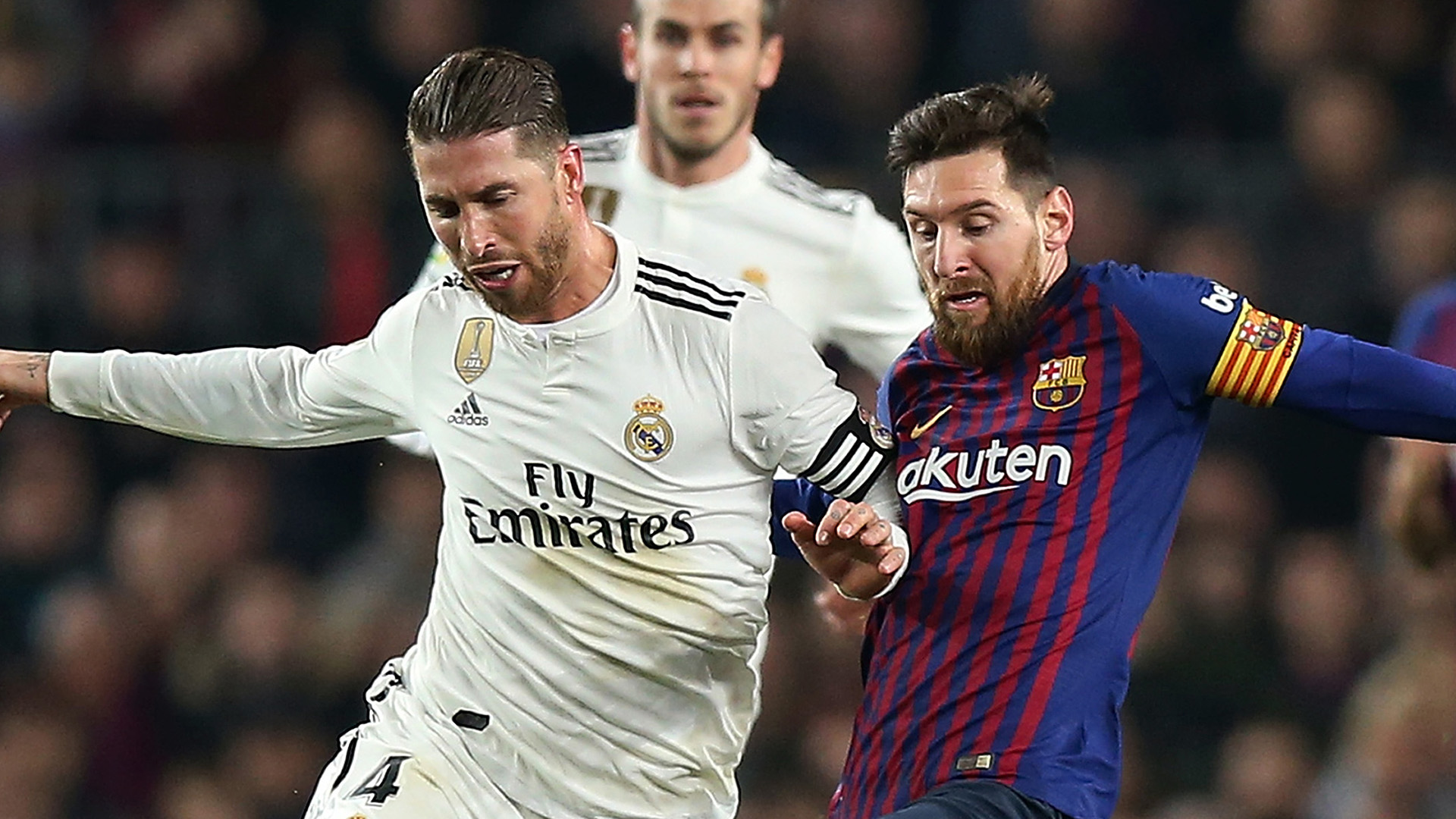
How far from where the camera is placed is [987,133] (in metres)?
4.14

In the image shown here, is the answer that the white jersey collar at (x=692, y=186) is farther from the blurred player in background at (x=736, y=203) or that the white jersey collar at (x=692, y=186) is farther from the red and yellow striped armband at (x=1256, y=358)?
the red and yellow striped armband at (x=1256, y=358)

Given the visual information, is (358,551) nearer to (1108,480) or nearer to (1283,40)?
(1283,40)

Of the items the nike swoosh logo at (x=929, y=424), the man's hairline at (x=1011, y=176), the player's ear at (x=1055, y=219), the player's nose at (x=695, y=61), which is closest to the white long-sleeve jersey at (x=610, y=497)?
the nike swoosh logo at (x=929, y=424)

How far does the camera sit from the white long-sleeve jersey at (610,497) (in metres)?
4.06

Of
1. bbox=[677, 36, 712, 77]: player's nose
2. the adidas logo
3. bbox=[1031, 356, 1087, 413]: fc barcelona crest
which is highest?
bbox=[677, 36, 712, 77]: player's nose

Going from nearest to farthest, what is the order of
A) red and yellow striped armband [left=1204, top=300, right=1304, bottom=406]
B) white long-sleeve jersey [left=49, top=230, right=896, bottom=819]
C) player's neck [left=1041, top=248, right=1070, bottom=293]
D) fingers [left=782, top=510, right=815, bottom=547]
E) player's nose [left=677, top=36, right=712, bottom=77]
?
fingers [left=782, top=510, right=815, bottom=547]
red and yellow striped armband [left=1204, top=300, right=1304, bottom=406]
white long-sleeve jersey [left=49, top=230, right=896, bottom=819]
player's neck [left=1041, top=248, right=1070, bottom=293]
player's nose [left=677, top=36, right=712, bottom=77]

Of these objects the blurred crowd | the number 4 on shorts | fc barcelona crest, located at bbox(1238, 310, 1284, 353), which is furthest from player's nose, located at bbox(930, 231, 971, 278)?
the blurred crowd

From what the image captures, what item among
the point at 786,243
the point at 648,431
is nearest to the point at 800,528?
the point at 648,431

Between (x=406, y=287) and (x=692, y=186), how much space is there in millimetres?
3138

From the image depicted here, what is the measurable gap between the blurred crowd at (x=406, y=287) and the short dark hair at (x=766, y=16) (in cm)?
249

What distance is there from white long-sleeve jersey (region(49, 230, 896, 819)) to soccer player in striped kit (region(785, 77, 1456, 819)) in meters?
0.21

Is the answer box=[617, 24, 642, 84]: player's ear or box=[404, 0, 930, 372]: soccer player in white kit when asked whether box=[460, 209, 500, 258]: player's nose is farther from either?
box=[617, 24, 642, 84]: player's ear

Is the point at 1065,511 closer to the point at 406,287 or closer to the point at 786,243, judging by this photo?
the point at 786,243

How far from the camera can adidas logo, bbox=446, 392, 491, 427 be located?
4.14 meters
